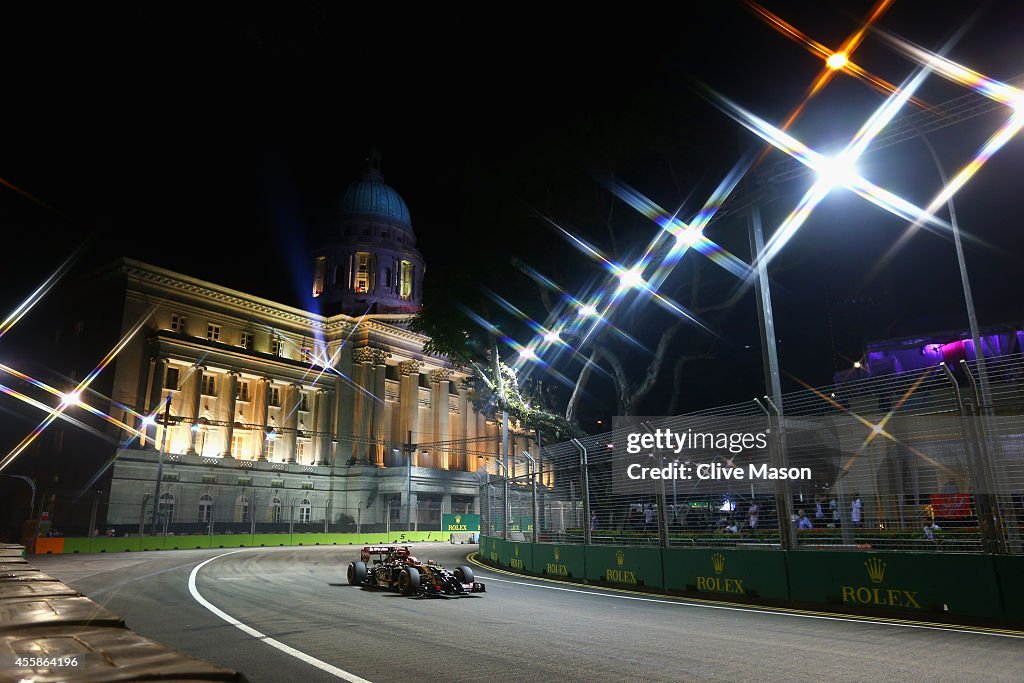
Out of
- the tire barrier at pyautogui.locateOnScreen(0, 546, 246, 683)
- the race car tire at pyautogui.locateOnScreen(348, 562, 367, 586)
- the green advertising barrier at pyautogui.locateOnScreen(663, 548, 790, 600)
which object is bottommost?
the race car tire at pyautogui.locateOnScreen(348, 562, 367, 586)

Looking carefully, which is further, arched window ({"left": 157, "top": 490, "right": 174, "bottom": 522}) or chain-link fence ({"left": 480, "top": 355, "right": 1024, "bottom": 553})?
arched window ({"left": 157, "top": 490, "right": 174, "bottom": 522})

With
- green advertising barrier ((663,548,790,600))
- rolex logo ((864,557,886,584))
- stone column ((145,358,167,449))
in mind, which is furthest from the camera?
stone column ((145,358,167,449))

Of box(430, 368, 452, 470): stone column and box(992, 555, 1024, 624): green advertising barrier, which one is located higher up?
box(430, 368, 452, 470): stone column

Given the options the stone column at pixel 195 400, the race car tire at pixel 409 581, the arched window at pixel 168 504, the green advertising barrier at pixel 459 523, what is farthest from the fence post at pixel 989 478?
the stone column at pixel 195 400

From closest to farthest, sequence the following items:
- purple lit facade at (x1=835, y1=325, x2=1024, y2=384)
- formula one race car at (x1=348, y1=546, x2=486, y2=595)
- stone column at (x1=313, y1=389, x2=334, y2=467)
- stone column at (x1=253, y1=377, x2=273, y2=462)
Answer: formula one race car at (x1=348, y1=546, x2=486, y2=595)
purple lit facade at (x1=835, y1=325, x2=1024, y2=384)
stone column at (x1=253, y1=377, x2=273, y2=462)
stone column at (x1=313, y1=389, x2=334, y2=467)

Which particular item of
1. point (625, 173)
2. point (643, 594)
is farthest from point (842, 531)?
point (625, 173)

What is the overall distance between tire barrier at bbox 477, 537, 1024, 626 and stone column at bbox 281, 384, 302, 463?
52.5 m

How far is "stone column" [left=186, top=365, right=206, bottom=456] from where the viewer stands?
5569cm

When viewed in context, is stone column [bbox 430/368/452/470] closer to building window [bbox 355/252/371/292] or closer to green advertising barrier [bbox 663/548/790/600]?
building window [bbox 355/252/371/292]

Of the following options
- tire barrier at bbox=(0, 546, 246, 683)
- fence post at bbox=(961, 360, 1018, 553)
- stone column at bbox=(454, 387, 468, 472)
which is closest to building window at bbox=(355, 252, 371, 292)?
stone column at bbox=(454, 387, 468, 472)

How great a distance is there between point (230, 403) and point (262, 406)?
339cm

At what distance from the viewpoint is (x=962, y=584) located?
9109 mm

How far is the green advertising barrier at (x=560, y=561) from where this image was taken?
16359 mm

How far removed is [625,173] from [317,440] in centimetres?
5193
